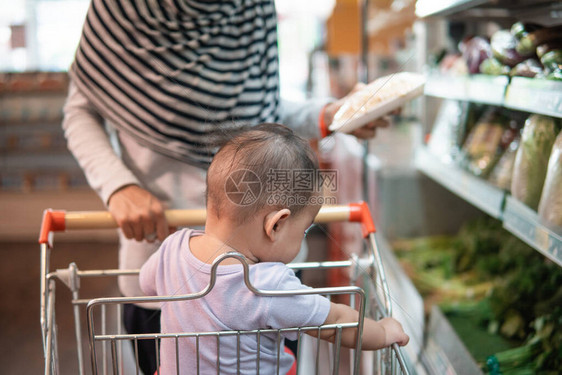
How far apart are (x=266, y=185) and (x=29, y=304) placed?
3.19 metres

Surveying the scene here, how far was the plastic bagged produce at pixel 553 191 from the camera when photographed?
43.4 inches

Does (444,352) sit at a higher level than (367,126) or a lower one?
lower

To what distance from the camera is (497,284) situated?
1842 millimetres

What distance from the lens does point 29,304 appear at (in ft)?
11.4

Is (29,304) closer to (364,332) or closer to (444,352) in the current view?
(444,352)

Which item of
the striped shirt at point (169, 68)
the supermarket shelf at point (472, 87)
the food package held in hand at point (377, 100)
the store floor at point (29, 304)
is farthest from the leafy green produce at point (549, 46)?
the store floor at point (29, 304)

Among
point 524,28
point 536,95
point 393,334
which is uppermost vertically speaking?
point 524,28

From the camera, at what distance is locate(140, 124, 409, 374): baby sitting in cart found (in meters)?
→ 0.83

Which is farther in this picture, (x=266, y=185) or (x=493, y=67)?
(x=493, y=67)

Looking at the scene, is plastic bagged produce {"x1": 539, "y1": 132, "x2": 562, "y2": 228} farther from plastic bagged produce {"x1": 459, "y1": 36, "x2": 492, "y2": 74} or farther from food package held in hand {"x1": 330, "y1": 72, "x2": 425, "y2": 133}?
plastic bagged produce {"x1": 459, "y1": 36, "x2": 492, "y2": 74}

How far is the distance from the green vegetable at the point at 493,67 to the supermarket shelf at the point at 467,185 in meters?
0.30

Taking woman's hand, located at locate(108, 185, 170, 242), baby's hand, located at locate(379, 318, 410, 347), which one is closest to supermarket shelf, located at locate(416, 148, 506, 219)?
baby's hand, located at locate(379, 318, 410, 347)

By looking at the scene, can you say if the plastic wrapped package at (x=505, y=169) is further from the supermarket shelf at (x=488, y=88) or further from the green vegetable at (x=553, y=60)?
the green vegetable at (x=553, y=60)

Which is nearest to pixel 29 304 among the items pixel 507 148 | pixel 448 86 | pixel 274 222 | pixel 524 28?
pixel 448 86
